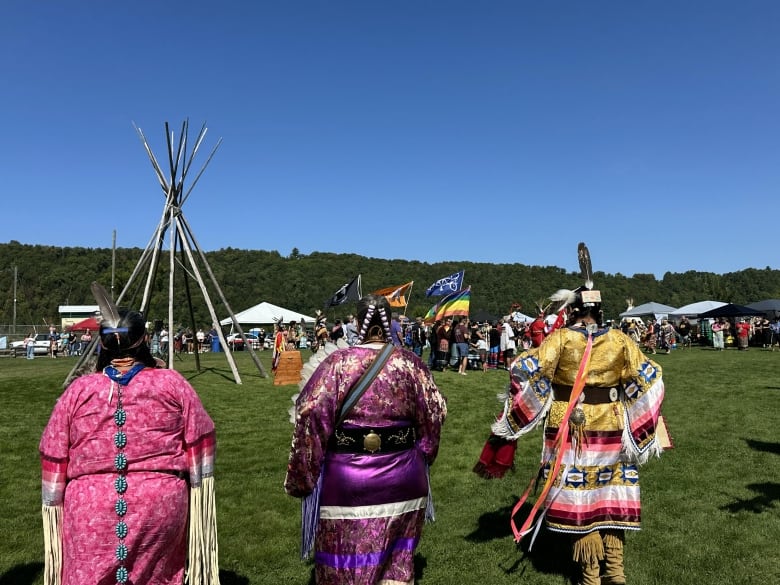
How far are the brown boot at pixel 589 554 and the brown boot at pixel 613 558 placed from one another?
0.18 feet

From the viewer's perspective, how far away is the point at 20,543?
5.27 metres

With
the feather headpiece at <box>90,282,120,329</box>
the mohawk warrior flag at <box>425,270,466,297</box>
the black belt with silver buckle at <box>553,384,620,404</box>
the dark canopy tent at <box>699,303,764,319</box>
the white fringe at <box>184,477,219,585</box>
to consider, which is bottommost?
the white fringe at <box>184,477,219,585</box>

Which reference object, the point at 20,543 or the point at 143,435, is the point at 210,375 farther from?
the point at 143,435

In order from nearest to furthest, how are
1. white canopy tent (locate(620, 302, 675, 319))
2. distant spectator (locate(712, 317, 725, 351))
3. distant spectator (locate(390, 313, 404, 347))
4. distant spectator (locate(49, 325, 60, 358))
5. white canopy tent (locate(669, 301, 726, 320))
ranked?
1. distant spectator (locate(390, 313, 404, 347))
2. distant spectator (locate(712, 317, 725, 351))
3. distant spectator (locate(49, 325, 60, 358))
4. white canopy tent (locate(620, 302, 675, 319))
5. white canopy tent (locate(669, 301, 726, 320))

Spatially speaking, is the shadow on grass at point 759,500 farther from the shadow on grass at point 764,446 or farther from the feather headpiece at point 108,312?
the feather headpiece at point 108,312

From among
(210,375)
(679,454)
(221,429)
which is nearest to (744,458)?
(679,454)

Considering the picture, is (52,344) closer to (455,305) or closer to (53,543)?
(455,305)

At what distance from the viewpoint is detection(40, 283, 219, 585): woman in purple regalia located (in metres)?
2.79

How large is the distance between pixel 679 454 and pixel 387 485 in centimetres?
663

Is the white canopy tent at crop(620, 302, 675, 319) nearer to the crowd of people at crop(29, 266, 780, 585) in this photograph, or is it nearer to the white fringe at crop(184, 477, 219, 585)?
the crowd of people at crop(29, 266, 780, 585)

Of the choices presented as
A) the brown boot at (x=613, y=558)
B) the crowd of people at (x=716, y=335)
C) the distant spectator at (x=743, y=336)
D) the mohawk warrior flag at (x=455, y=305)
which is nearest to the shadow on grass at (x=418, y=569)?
the brown boot at (x=613, y=558)

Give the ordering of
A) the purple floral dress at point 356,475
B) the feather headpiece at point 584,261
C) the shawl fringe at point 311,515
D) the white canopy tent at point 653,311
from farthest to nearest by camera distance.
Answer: the white canopy tent at point 653,311, the feather headpiece at point 584,261, the shawl fringe at point 311,515, the purple floral dress at point 356,475

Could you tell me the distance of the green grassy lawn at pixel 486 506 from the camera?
4.76 metres

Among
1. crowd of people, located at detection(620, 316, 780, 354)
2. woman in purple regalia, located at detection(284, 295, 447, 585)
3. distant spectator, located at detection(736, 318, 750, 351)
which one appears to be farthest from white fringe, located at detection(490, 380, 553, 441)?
distant spectator, located at detection(736, 318, 750, 351)
